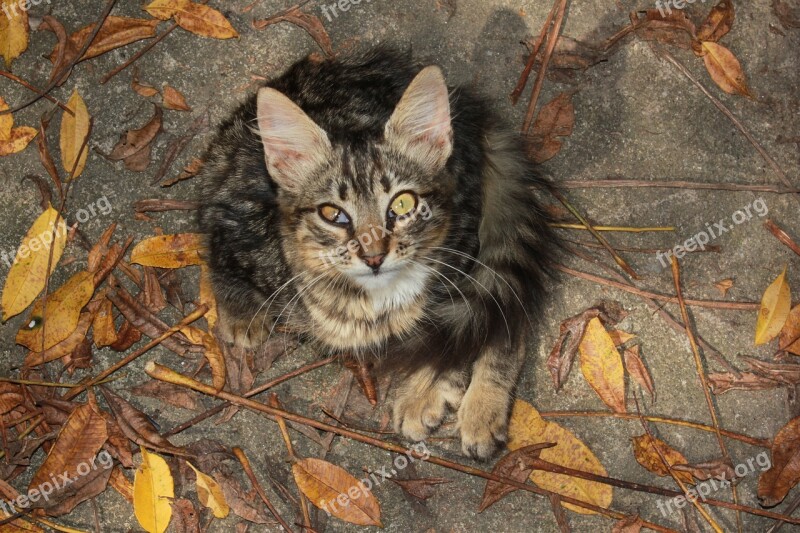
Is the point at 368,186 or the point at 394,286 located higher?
the point at 368,186

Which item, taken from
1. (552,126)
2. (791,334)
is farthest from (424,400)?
(791,334)

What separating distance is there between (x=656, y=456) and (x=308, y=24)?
8.36ft

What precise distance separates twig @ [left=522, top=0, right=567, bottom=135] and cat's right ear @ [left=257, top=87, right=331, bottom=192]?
127cm

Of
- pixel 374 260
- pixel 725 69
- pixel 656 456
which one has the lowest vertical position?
pixel 656 456

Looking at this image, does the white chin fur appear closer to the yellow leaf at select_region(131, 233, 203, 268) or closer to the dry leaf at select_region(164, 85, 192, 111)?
the yellow leaf at select_region(131, 233, 203, 268)

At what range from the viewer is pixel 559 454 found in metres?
3.71

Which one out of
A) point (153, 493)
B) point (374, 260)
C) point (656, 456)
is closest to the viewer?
point (374, 260)

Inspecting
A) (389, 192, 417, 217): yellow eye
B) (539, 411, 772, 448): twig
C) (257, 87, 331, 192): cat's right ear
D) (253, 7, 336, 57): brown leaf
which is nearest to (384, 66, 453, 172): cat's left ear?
(389, 192, 417, 217): yellow eye

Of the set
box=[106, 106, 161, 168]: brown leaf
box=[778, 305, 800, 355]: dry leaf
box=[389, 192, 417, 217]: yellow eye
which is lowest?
Answer: box=[778, 305, 800, 355]: dry leaf

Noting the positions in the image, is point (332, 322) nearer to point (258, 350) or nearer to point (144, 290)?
point (258, 350)

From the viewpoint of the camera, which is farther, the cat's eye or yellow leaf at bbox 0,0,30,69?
yellow leaf at bbox 0,0,30,69

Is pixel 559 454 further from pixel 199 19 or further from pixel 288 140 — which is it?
pixel 199 19

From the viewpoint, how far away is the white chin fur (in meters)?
3.26

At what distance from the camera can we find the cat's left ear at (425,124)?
303 cm
